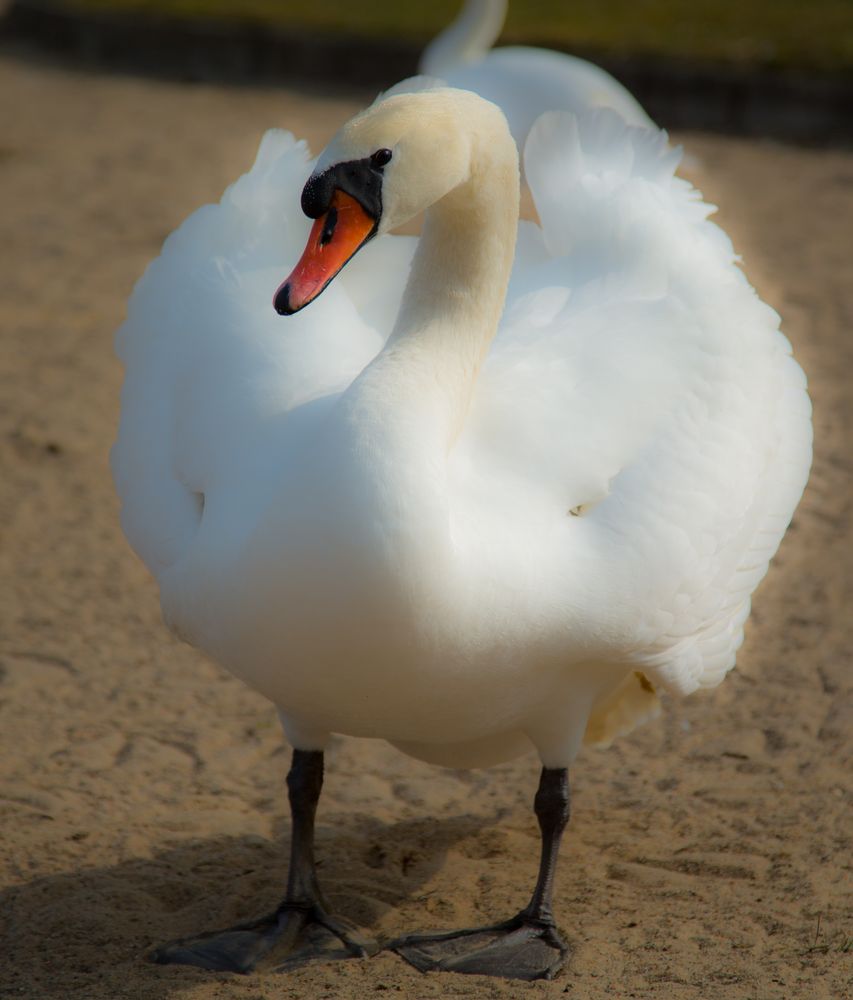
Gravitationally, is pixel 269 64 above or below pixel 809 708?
below

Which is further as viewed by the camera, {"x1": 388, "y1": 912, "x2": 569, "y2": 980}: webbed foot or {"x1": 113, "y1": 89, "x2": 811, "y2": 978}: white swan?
{"x1": 388, "y1": 912, "x2": 569, "y2": 980}: webbed foot

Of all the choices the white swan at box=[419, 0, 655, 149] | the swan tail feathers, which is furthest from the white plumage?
the swan tail feathers

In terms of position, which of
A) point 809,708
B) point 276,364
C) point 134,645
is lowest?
point 134,645

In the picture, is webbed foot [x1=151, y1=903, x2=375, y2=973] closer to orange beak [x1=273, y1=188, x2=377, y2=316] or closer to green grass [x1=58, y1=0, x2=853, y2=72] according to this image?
orange beak [x1=273, y1=188, x2=377, y2=316]

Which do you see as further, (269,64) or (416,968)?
(269,64)

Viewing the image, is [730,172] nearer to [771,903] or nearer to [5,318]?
[5,318]

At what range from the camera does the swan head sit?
2523mm

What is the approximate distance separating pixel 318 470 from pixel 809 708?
195 centimetres

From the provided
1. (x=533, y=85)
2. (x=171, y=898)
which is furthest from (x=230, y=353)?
(x=533, y=85)

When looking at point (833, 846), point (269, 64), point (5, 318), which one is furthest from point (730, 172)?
point (833, 846)

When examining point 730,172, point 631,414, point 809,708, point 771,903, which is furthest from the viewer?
point 730,172

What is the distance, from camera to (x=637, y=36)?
422 inches

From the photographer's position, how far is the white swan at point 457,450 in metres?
2.50

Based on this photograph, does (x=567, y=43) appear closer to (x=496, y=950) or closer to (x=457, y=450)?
(x=457, y=450)
